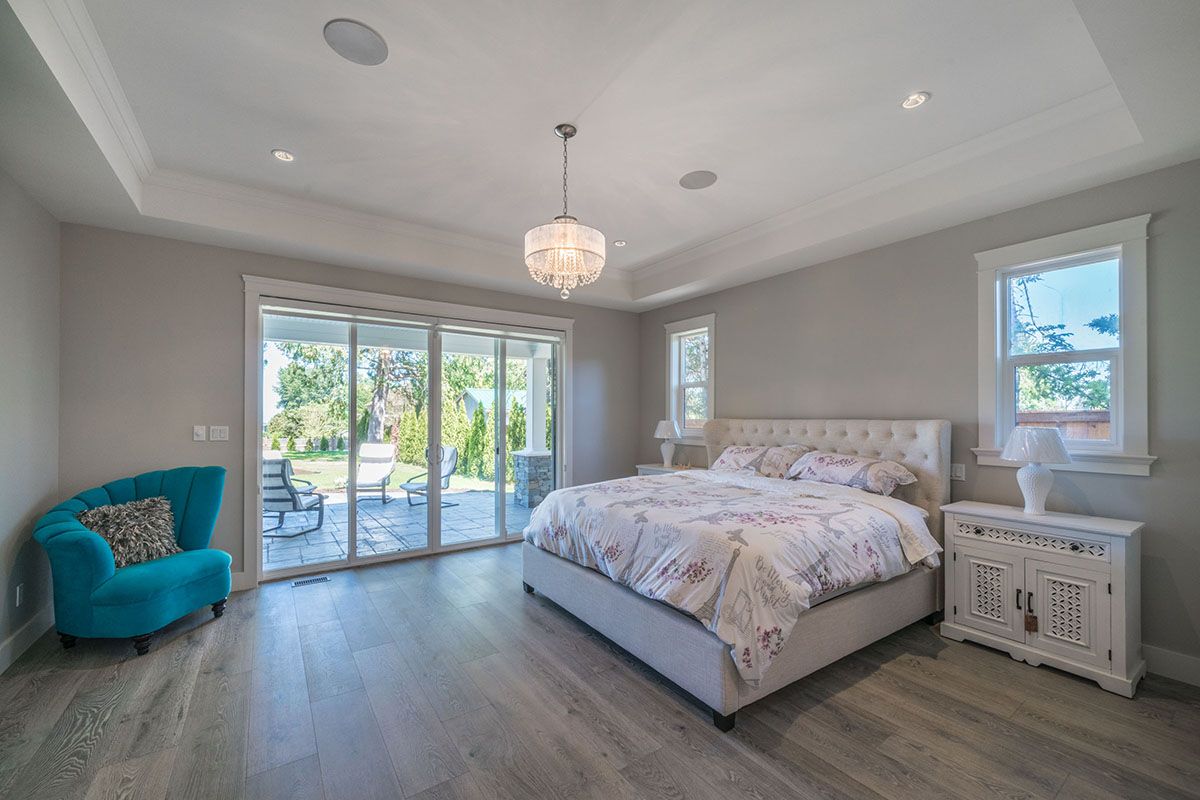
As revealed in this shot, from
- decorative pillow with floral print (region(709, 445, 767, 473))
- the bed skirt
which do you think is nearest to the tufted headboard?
decorative pillow with floral print (region(709, 445, 767, 473))

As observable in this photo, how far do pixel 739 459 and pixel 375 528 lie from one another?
3.41m

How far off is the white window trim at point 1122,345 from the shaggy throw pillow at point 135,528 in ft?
17.5

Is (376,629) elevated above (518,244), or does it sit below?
below

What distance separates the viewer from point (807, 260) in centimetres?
423

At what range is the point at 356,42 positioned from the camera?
2.09 metres

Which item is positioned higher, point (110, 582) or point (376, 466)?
point (376, 466)

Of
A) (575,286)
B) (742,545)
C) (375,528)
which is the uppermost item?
(575,286)

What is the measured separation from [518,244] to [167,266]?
2.67m

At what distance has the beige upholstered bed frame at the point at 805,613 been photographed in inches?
88.0

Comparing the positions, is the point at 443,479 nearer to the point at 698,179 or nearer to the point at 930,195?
the point at 698,179

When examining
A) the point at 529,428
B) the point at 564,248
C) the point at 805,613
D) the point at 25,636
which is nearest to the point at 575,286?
the point at 564,248

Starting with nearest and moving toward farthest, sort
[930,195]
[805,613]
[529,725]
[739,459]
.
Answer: [529,725] < [805,613] < [930,195] < [739,459]

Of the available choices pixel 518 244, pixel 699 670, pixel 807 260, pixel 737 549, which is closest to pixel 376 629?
pixel 699 670

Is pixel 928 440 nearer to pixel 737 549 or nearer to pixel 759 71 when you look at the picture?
pixel 737 549
